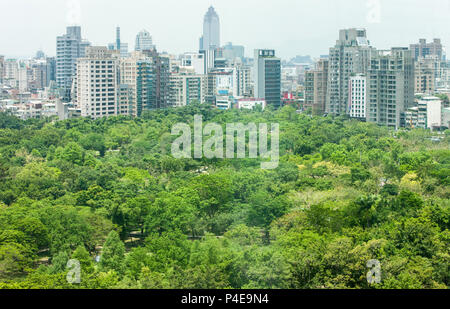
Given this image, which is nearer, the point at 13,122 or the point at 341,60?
the point at 13,122

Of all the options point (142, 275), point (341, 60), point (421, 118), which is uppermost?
point (341, 60)

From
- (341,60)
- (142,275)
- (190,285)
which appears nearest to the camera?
(190,285)

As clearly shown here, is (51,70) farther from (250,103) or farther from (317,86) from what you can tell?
(317,86)

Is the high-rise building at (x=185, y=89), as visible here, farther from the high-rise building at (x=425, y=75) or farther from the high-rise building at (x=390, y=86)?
the high-rise building at (x=425, y=75)

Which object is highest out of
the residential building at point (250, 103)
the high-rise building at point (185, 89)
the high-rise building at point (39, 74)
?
the high-rise building at point (39, 74)

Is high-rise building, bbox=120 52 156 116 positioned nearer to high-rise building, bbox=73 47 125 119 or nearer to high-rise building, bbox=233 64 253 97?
high-rise building, bbox=73 47 125 119

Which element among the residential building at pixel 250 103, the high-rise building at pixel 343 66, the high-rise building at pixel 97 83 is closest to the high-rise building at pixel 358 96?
the high-rise building at pixel 343 66

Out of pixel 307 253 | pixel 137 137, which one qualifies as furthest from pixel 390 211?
pixel 137 137
